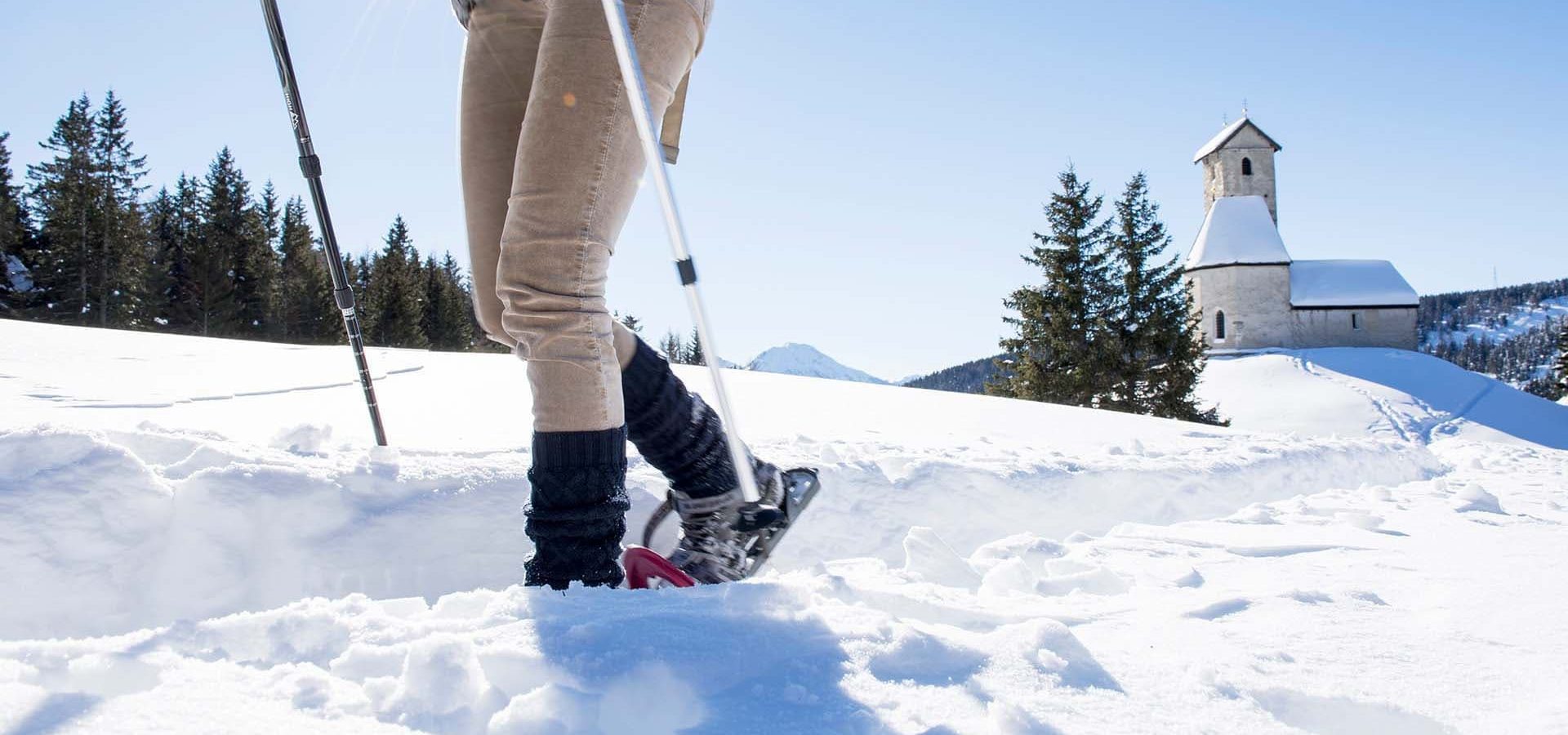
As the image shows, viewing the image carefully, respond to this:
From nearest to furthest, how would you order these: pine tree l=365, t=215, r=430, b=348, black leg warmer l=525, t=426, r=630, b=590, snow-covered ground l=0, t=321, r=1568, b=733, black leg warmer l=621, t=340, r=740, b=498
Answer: snow-covered ground l=0, t=321, r=1568, b=733, black leg warmer l=525, t=426, r=630, b=590, black leg warmer l=621, t=340, r=740, b=498, pine tree l=365, t=215, r=430, b=348

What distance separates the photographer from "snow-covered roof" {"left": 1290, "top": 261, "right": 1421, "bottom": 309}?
4025 centimetres

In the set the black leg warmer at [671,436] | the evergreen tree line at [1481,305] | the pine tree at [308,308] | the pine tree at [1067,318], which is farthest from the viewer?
the evergreen tree line at [1481,305]

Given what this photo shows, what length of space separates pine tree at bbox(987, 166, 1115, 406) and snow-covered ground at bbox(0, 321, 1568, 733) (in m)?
20.7

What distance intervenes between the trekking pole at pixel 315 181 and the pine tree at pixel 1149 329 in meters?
24.8

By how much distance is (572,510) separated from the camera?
4.70 feet

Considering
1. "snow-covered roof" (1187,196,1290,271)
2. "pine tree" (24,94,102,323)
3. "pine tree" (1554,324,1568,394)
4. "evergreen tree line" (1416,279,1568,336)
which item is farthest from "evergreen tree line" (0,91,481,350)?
"evergreen tree line" (1416,279,1568,336)

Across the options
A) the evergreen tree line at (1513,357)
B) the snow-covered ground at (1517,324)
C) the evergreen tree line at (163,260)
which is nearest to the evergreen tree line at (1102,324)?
the evergreen tree line at (163,260)

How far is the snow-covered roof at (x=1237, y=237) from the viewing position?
41156mm

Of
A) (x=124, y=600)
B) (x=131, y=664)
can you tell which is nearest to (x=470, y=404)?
(x=124, y=600)

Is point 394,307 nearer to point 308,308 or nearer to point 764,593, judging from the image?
point 308,308

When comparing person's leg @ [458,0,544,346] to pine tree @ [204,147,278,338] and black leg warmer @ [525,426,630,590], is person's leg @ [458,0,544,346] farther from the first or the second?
pine tree @ [204,147,278,338]

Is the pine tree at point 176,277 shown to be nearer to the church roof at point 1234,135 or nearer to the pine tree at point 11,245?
the pine tree at point 11,245

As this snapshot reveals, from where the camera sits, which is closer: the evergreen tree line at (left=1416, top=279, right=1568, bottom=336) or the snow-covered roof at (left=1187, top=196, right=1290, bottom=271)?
the snow-covered roof at (left=1187, top=196, right=1290, bottom=271)

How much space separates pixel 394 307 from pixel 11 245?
52.4 ft
